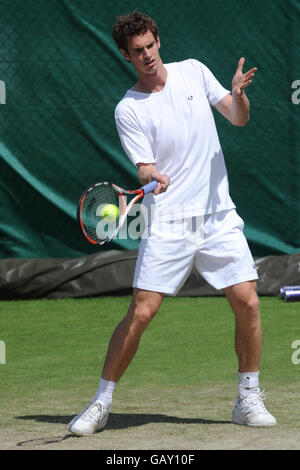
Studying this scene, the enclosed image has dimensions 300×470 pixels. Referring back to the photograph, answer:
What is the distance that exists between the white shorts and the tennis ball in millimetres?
163

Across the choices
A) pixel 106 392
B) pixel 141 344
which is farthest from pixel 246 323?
pixel 141 344

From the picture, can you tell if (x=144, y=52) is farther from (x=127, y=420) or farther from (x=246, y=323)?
(x=127, y=420)

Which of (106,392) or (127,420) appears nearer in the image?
(106,392)

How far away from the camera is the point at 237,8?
25.4ft

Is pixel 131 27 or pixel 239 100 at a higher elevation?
pixel 131 27

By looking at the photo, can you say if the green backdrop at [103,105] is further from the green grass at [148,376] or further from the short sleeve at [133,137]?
the short sleeve at [133,137]

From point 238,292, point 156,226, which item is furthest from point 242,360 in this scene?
point 156,226

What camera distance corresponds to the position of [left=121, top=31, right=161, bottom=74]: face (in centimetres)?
405

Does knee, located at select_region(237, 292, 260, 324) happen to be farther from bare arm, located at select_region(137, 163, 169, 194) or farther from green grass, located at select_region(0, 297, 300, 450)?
bare arm, located at select_region(137, 163, 169, 194)

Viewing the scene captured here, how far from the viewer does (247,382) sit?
413 centimetres

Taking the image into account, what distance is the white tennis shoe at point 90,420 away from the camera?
395 centimetres

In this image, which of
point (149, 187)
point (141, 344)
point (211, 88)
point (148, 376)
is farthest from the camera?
point (141, 344)

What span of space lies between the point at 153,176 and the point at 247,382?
0.89m

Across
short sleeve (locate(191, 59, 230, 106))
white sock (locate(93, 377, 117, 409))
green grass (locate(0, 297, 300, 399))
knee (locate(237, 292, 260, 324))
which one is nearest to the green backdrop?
green grass (locate(0, 297, 300, 399))
